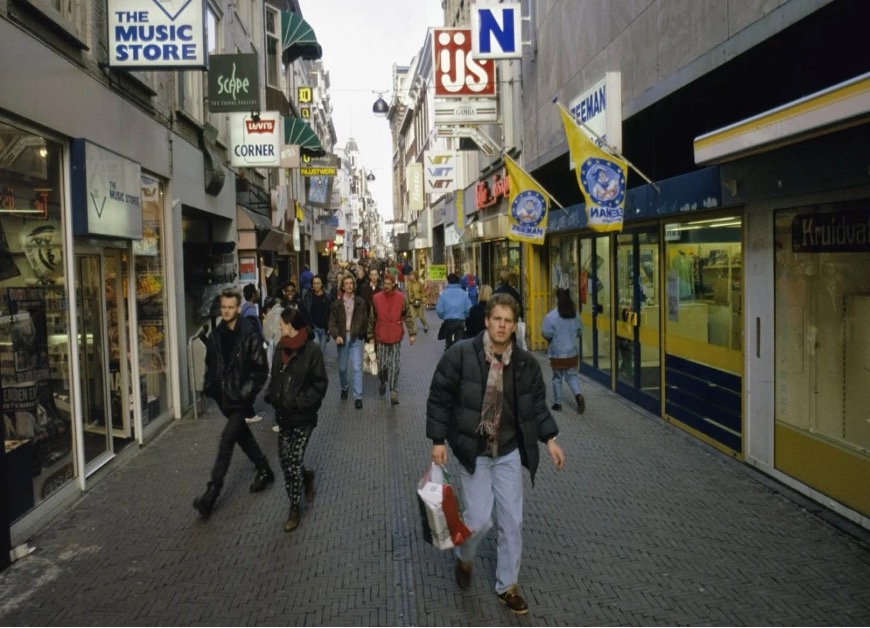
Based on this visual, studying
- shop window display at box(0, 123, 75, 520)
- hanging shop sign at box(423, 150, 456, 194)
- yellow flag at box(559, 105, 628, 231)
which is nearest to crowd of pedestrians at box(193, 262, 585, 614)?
shop window display at box(0, 123, 75, 520)

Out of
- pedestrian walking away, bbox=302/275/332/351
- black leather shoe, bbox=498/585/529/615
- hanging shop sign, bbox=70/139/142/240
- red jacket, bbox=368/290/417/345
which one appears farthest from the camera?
pedestrian walking away, bbox=302/275/332/351

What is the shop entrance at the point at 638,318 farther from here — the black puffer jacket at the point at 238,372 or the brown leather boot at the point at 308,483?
the black puffer jacket at the point at 238,372

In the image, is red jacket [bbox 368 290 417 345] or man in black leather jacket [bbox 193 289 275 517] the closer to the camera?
man in black leather jacket [bbox 193 289 275 517]

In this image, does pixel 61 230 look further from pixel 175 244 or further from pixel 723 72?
pixel 723 72

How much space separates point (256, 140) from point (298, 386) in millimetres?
10686

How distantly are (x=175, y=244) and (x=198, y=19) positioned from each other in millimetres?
3797

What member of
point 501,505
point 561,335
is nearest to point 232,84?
point 561,335

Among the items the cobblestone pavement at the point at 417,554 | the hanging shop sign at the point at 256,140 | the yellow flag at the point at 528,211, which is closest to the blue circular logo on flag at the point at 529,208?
the yellow flag at the point at 528,211

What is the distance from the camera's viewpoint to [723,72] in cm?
734

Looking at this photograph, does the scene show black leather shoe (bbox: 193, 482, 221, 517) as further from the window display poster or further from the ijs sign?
the ijs sign

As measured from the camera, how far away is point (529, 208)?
13438 mm

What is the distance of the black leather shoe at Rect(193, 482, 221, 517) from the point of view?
20.7 feet

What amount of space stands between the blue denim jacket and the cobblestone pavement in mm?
2093

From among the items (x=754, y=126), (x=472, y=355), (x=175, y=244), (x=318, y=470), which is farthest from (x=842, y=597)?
(x=175, y=244)
